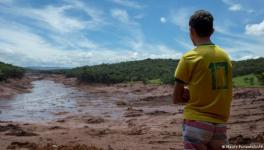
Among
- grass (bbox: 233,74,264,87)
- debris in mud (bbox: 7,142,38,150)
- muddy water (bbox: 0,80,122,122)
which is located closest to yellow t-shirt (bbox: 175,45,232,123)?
debris in mud (bbox: 7,142,38,150)

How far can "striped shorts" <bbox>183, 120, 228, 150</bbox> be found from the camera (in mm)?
3244

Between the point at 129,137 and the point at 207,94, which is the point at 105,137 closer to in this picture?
the point at 129,137

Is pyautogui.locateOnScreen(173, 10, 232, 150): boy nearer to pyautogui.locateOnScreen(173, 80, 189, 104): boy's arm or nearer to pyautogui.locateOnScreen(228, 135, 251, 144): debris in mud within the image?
pyautogui.locateOnScreen(173, 80, 189, 104): boy's arm

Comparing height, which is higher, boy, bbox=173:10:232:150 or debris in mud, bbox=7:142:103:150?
boy, bbox=173:10:232:150

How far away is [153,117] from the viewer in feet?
78.0

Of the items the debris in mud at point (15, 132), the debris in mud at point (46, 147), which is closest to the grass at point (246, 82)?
the debris in mud at point (15, 132)

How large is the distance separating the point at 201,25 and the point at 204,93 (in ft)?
2.01

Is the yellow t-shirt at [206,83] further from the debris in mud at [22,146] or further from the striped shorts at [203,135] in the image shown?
the debris in mud at [22,146]

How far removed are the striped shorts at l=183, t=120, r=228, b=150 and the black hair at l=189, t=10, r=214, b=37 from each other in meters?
0.82

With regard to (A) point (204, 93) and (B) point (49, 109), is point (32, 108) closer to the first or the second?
(B) point (49, 109)

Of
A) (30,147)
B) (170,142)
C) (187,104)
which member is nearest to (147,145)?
(170,142)

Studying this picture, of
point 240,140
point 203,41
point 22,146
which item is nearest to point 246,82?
point 240,140

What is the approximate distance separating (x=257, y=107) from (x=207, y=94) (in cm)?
2019

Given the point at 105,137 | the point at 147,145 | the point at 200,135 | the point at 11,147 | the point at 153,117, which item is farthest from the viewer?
the point at 153,117
